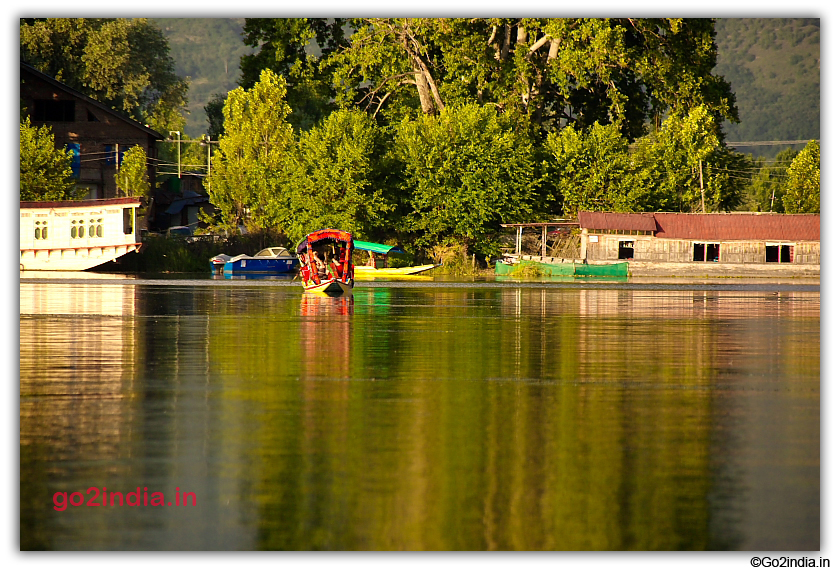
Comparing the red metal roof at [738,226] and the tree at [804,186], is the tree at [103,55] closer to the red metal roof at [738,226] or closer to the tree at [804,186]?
the red metal roof at [738,226]

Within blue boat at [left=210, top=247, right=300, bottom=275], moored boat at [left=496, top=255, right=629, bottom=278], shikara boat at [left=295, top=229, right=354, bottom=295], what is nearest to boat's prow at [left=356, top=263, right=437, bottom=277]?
blue boat at [left=210, top=247, right=300, bottom=275]

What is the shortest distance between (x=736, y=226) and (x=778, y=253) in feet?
10.7

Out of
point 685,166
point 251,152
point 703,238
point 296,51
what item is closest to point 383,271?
point 251,152

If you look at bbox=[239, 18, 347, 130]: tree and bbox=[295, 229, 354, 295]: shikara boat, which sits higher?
bbox=[239, 18, 347, 130]: tree

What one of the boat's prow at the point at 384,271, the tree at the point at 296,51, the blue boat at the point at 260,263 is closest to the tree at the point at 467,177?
the boat's prow at the point at 384,271

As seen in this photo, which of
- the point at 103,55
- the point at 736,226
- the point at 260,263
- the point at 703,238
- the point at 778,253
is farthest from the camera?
the point at 103,55

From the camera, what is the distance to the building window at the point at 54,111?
246 ft

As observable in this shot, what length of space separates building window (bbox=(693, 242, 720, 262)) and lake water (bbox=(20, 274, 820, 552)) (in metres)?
50.1

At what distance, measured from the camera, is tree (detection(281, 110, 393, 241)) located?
66.5 meters

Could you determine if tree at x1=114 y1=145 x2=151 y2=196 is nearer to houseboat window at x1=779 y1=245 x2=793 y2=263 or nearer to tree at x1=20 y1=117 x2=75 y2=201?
tree at x1=20 y1=117 x2=75 y2=201

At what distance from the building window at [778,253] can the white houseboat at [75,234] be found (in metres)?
40.8

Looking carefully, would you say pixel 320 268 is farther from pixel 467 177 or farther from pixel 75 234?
pixel 75 234

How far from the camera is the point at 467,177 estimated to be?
6794 cm

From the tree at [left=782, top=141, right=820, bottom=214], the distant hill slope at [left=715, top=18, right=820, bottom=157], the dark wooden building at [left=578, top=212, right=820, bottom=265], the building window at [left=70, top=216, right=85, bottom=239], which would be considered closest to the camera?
the building window at [left=70, top=216, right=85, bottom=239]
